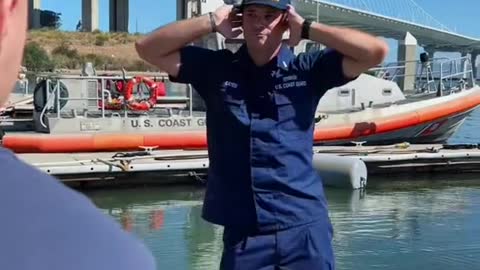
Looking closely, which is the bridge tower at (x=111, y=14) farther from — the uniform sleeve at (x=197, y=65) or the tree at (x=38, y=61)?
the uniform sleeve at (x=197, y=65)

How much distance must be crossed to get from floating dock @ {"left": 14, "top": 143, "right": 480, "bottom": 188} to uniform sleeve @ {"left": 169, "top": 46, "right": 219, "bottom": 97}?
6.64 metres

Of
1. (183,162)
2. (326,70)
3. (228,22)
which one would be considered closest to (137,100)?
(183,162)

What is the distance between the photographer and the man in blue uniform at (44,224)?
2.26 ft

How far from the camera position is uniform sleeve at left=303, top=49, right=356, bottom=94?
2465 millimetres

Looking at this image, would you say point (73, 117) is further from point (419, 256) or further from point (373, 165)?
point (419, 256)

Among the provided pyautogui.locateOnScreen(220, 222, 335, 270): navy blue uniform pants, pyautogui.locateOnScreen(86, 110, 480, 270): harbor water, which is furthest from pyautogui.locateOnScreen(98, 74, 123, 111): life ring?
pyautogui.locateOnScreen(220, 222, 335, 270): navy blue uniform pants

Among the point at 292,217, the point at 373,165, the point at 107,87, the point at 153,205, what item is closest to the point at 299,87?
the point at 292,217

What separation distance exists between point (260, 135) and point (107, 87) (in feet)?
34.7

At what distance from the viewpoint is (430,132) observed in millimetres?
14406

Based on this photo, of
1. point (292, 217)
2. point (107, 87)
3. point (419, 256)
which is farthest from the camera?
point (107, 87)

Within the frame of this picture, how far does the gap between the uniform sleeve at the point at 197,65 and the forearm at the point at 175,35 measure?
36 millimetres

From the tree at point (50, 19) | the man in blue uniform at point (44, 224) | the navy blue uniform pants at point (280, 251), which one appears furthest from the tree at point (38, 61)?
the man in blue uniform at point (44, 224)

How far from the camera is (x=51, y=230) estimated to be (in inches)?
27.8

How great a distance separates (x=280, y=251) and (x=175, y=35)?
30.1 inches
